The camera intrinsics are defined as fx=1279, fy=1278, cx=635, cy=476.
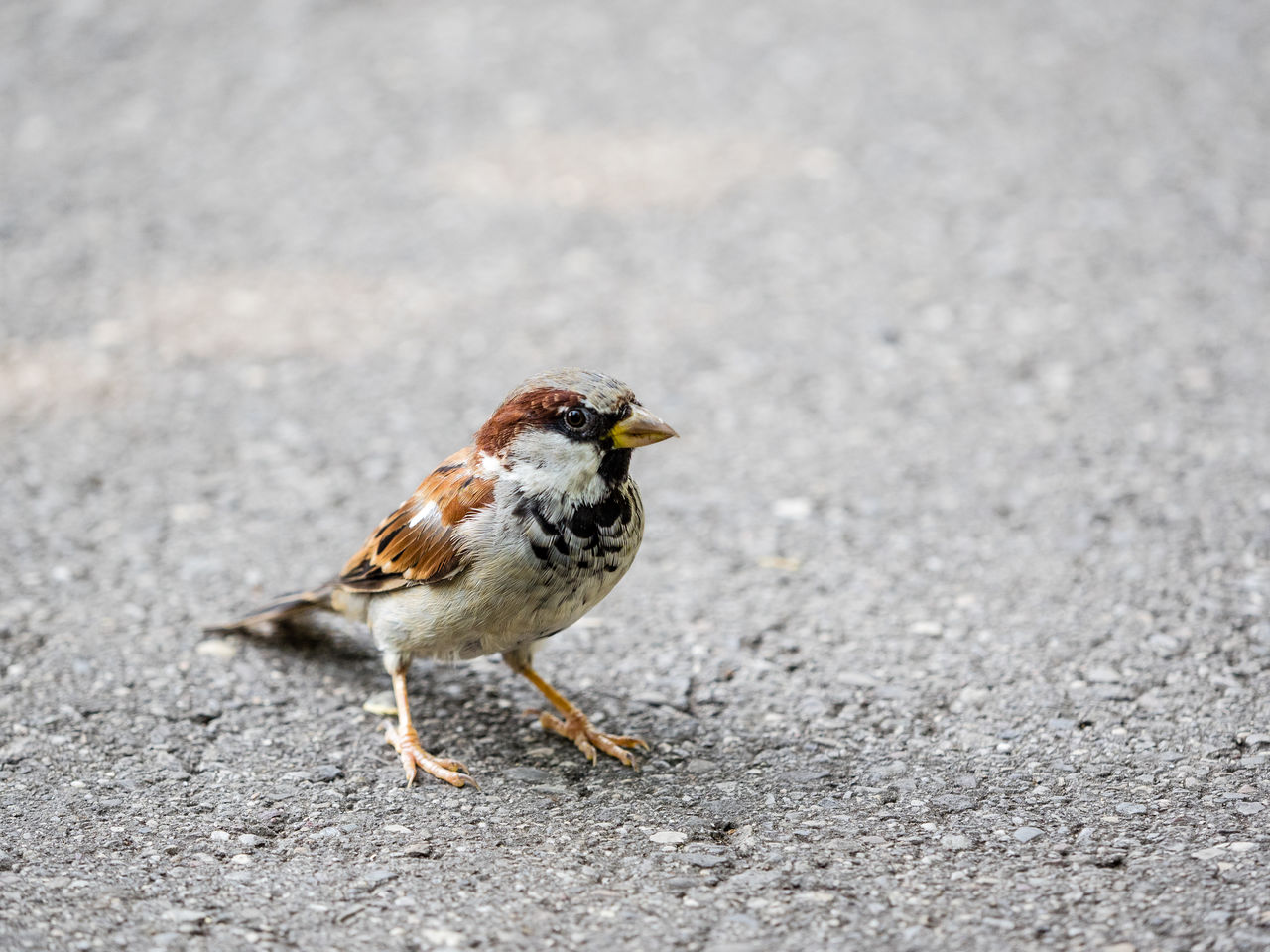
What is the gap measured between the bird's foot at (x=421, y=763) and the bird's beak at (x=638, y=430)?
98 cm

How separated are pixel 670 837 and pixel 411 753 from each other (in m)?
0.77

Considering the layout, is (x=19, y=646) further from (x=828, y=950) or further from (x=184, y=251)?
(x=184, y=251)

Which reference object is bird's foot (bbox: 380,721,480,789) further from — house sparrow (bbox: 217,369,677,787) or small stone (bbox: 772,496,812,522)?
small stone (bbox: 772,496,812,522)

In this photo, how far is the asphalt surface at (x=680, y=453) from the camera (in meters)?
3.02

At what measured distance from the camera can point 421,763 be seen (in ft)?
11.3

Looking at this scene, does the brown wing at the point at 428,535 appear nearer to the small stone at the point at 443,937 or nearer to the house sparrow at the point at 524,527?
the house sparrow at the point at 524,527

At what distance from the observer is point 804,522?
15.8 ft

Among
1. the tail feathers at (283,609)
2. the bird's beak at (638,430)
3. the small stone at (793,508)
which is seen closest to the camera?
the bird's beak at (638,430)

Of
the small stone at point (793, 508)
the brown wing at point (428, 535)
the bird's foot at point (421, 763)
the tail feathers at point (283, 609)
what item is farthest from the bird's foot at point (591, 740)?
the small stone at point (793, 508)

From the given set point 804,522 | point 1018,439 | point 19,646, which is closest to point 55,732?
point 19,646

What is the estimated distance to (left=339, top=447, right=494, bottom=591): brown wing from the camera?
11.0ft

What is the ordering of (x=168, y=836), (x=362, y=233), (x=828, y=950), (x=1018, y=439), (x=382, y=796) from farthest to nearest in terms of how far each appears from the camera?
(x=362, y=233), (x=1018, y=439), (x=382, y=796), (x=168, y=836), (x=828, y=950)

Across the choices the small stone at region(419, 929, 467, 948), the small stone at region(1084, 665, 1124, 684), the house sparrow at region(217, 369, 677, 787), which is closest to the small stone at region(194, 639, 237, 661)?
the house sparrow at region(217, 369, 677, 787)

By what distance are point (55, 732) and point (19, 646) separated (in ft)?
1.74
